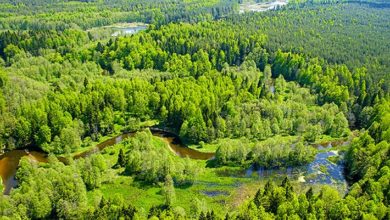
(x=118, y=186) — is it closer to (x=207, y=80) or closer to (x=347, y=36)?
(x=207, y=80)

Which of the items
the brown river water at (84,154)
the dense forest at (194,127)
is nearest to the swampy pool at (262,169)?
the brown river water at (84,154)

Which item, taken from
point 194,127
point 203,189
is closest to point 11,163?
point 194,127

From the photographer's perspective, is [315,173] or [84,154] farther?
[84,154]

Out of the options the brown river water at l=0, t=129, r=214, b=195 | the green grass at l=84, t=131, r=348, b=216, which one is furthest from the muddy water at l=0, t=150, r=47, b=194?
the green grass at l=84, t=131, r=348, b=216

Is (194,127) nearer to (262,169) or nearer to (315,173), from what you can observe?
(262,169)

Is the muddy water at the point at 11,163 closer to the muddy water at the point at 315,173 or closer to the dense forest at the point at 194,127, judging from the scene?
the dense forest at the point at 194,127

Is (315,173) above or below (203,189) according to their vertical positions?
below
